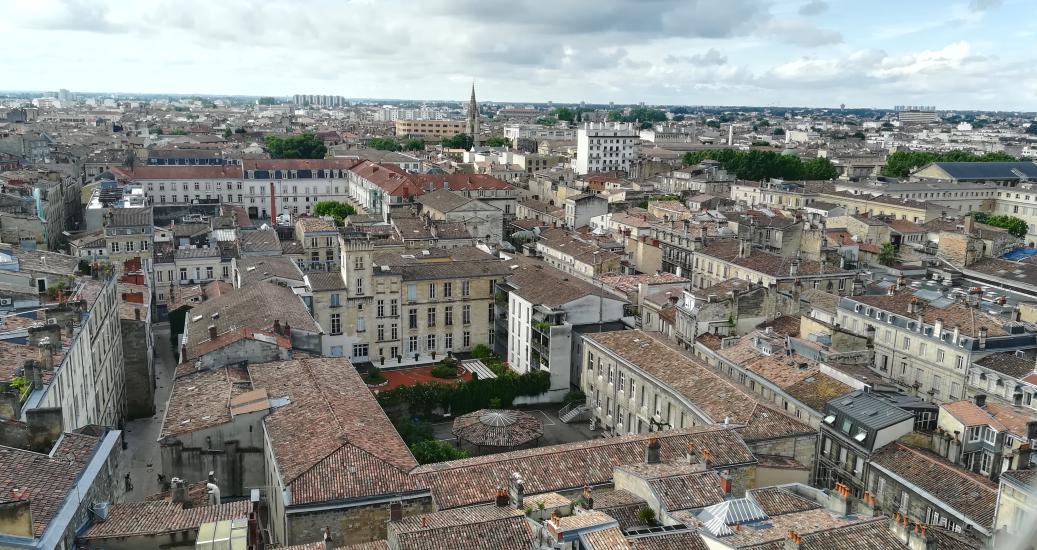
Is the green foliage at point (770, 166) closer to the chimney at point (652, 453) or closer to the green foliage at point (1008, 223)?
the green foliage at point (1008, 223)

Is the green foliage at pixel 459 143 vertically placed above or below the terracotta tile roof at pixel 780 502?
above

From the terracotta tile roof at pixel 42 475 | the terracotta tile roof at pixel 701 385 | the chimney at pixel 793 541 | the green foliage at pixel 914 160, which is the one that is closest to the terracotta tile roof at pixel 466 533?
the chimney at pixel 793 541

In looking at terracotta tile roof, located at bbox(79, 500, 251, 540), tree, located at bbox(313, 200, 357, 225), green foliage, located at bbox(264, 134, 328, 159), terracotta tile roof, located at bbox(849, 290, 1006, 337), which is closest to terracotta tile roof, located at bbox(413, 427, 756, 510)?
terracotta tile roof, located at bbox(79, 500, 251, 540)

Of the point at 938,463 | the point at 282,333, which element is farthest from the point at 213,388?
the point at 938,463

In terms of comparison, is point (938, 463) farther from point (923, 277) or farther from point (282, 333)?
point (923, 277)

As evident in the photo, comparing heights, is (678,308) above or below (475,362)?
above

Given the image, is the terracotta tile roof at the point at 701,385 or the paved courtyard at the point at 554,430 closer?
the terracotta tile roof at the point at 701,385

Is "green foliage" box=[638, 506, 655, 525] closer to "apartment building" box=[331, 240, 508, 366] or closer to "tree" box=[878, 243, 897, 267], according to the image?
"apartment building" box=[331, 240, 508, 366]
